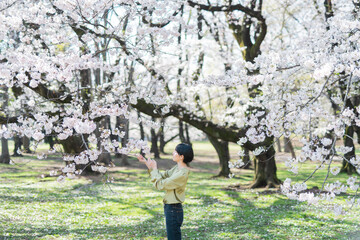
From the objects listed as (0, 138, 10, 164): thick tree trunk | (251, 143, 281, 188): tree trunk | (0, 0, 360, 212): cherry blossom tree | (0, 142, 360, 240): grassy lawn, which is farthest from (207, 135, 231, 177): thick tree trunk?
(0, 138, 10, 164): thick tree trunk

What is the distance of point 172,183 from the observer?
12.8 ft

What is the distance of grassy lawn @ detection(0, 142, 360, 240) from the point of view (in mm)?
6523

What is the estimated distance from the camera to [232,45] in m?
20.8

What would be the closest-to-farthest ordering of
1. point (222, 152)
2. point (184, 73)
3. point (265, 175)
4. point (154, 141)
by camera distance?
point (265, 175), point (222, 152), point (184, 73), point (154, 141)

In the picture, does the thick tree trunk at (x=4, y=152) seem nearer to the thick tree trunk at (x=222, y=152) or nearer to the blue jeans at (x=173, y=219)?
→ the thick tree trunk at (x=222, y=152)

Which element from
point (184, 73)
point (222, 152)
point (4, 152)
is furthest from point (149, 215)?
point (4, 152)

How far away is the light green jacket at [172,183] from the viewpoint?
3904mm

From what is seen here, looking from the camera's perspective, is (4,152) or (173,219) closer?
(173,219)

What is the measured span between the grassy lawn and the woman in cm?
157

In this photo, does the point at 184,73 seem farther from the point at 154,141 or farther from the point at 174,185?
the point at 174,185

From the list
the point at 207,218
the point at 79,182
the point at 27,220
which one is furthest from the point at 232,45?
the point at 27,220

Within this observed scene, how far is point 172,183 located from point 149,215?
187 inches

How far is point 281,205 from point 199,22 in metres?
11.7

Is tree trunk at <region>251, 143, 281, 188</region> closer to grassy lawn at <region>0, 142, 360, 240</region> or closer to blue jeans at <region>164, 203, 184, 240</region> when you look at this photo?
grassy lawn at <region>0, 142, 360, 240</region>
